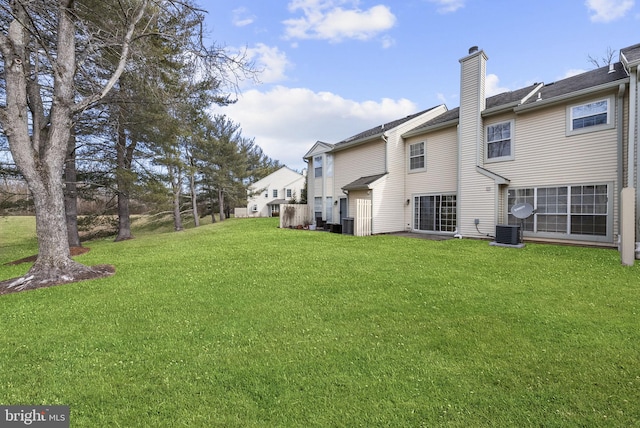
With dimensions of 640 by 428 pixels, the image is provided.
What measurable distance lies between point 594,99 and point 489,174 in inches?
150

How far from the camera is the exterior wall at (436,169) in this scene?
1312 centimetres

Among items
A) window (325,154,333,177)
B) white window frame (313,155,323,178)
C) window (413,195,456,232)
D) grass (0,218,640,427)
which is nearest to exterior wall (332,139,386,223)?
window (325,154,333,177)

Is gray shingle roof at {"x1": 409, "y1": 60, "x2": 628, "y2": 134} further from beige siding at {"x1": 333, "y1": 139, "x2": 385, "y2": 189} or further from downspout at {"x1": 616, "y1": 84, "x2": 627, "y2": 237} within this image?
beige siding at {"x1": 333, "y1": 139, "x2": 385, "y2": 189}

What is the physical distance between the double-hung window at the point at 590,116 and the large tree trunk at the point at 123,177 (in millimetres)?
17359

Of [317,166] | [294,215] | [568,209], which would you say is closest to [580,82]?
A: [568,209]

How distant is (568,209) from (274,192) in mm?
34709

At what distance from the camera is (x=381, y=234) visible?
14.2 metres

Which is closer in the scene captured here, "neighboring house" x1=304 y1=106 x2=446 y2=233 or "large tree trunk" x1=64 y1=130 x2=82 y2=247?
"large tree trunk" x1=64 y1=130 x2=82 y2=247

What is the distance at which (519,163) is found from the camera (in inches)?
440

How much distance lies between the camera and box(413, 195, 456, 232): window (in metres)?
13.2

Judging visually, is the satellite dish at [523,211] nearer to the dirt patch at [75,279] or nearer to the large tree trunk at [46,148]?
the dirt patch at [75,279]

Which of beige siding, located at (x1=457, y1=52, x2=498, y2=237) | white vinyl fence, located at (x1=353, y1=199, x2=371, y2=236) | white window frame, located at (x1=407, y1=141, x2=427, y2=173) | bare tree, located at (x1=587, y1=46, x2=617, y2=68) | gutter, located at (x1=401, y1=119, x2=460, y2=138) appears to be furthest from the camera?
bare tree, located at (x1=587, y1=46, x2=617, y2=68)

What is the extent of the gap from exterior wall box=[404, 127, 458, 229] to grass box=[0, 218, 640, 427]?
7380 mm

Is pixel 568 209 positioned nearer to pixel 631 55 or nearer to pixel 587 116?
pixel 587 116
